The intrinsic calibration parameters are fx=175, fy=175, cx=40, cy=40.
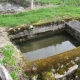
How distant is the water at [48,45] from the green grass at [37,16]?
1447 millimetres

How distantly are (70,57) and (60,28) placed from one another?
15.0 ft

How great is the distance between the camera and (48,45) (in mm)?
11109

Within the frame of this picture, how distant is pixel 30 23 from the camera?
11.8 metres

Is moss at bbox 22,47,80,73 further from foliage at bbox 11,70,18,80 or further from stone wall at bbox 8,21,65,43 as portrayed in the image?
stone wall at bbox 8,21,65,43

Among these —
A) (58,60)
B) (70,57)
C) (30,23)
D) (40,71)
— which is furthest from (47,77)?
(30,23)

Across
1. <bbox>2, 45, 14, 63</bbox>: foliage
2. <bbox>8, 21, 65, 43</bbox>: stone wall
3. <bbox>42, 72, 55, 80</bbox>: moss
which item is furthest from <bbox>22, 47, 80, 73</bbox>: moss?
<bbox>8, 21, 65, 43</bbox>: stone wall

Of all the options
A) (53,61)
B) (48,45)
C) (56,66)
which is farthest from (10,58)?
(48,45)

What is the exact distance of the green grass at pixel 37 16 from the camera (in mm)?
11812

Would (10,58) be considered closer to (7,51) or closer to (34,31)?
(7,51)

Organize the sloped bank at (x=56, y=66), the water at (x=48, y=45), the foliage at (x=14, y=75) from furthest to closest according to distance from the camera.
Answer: the water at (x=48, y=45)
the sloped bank at (x=56, y=66)
the foliage at (x=14, y=75)

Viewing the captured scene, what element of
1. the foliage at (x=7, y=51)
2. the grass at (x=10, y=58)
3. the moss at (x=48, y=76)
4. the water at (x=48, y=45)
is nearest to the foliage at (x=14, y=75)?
the grass at (x=10, y=58)

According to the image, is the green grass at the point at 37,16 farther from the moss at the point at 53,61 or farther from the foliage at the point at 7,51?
the moss at the point at 53,61

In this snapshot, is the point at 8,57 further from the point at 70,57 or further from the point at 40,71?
the point at 70,57

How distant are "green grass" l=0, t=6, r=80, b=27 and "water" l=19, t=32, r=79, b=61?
145 cm
